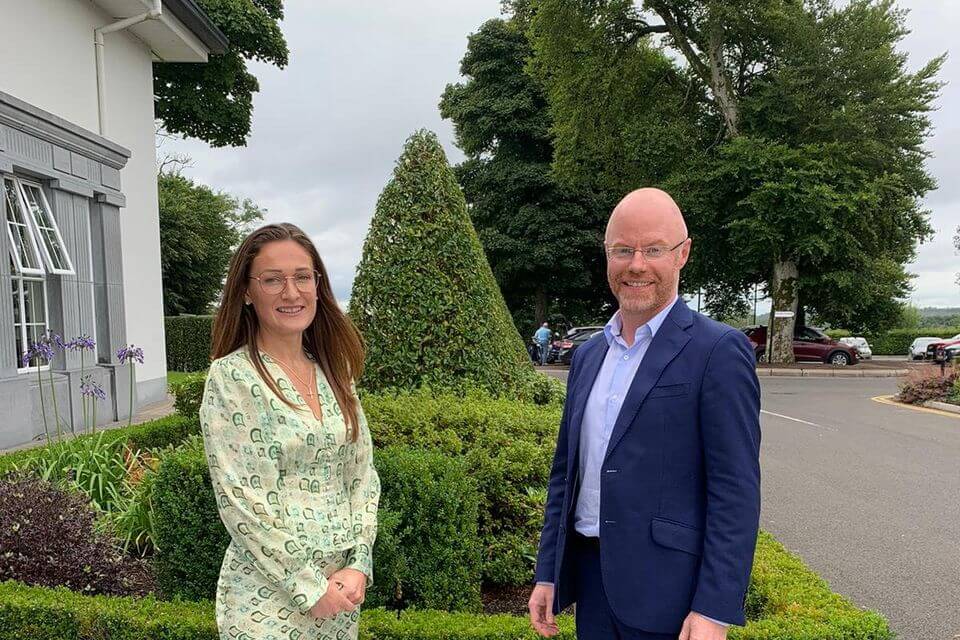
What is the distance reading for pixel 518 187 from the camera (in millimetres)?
28266

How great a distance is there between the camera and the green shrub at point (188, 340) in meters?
21.4

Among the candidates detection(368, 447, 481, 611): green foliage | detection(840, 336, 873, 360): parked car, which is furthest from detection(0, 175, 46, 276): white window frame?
detection(840, 336, 873, 360): parked car

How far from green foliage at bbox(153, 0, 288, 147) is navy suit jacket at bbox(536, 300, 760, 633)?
20.2 m

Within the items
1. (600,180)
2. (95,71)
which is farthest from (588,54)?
(95,71)

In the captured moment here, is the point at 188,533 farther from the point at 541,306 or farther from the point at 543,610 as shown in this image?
the point at 541,306

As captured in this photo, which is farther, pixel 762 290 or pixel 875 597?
pixel 762 290

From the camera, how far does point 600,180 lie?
24.6m

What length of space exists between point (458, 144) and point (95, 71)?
21503mm

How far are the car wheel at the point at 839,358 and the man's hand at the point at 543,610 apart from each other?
27.3 m

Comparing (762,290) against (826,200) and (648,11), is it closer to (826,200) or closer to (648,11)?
(826,200)

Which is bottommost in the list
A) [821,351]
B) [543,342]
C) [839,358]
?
[839,358]

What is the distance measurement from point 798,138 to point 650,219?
23058 mm

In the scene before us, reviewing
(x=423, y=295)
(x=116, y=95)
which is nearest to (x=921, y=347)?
(x=423, y=295)

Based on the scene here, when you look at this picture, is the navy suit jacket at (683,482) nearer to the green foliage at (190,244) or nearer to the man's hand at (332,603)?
the man's hand at (332,603)
